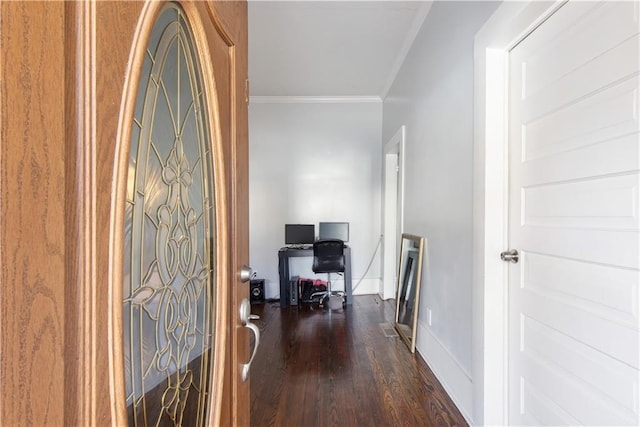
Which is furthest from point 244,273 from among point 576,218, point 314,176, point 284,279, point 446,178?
point 314,176

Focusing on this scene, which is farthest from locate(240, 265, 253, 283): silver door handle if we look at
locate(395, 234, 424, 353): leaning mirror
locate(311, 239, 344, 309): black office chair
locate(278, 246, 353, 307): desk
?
locate(278, 246, 353, 307): desk

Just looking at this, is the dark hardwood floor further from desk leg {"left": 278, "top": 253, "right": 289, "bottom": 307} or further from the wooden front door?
the wooden front door

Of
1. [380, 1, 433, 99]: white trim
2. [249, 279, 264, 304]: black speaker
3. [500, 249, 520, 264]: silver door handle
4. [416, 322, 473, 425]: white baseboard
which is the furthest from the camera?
[249, 279, 264, 304]: black speaker

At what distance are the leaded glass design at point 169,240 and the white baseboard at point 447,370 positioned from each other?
5.10 ft

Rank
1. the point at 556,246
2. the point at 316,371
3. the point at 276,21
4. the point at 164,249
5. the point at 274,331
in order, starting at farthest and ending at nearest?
the point at 274,331 < the point at 276,21 < the point at 316,371 < the point at 556,246 < the point at 164,249

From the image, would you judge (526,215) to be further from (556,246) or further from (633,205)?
(633,205)

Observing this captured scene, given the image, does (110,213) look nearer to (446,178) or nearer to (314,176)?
(446,178)

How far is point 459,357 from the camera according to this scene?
1.69 meters

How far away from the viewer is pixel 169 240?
2.06ft

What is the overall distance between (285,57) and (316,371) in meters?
3.15

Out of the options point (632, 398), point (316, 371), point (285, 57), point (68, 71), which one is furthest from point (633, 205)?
point (285, 57)

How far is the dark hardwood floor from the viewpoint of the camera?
1642mm

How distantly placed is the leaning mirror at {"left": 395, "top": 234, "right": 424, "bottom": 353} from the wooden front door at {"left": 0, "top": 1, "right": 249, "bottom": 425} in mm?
1998

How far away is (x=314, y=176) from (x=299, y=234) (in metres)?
0.93
